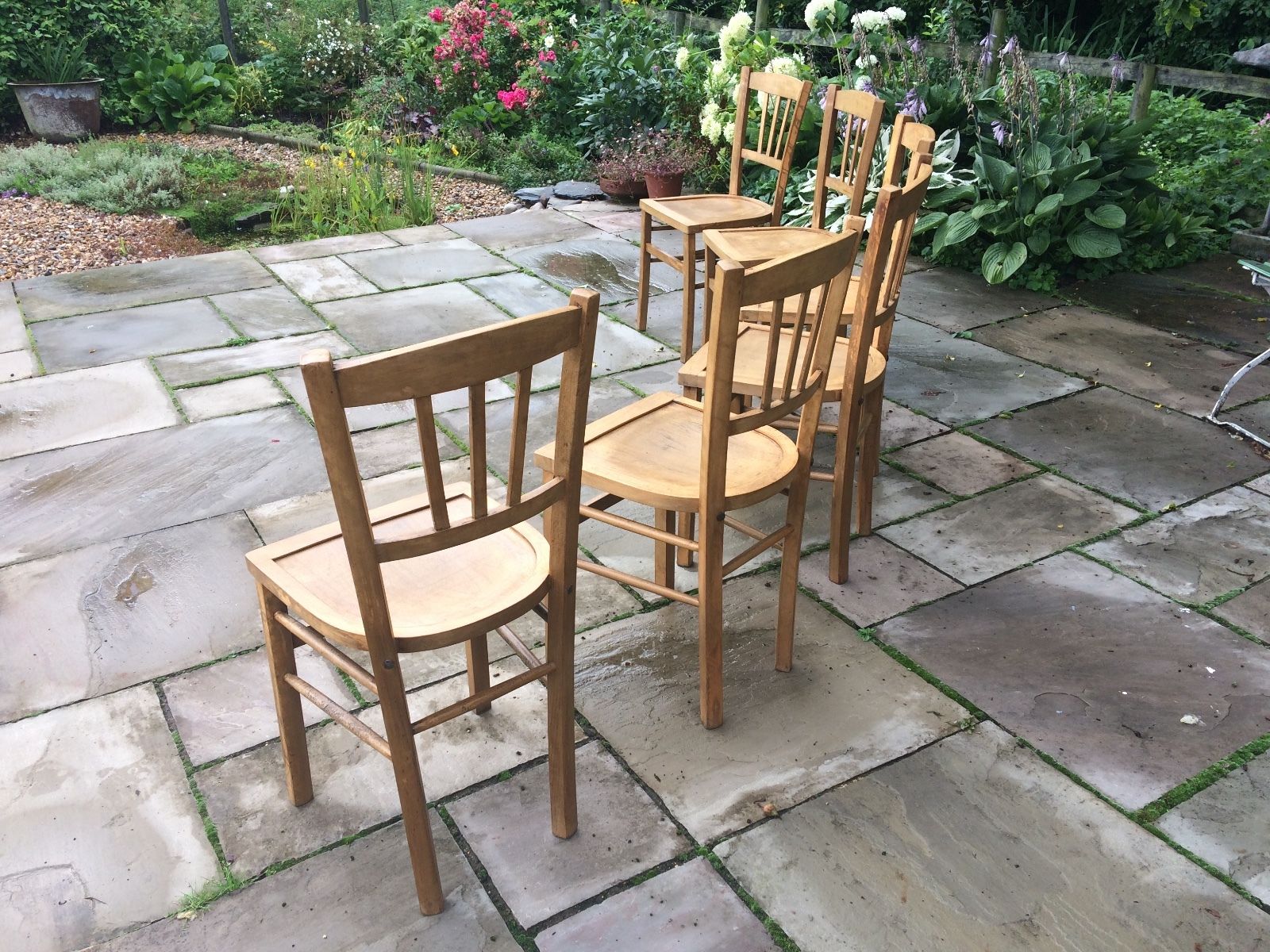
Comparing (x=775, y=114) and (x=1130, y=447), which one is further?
(x=775, y=114)

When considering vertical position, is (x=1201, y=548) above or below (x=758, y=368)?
below

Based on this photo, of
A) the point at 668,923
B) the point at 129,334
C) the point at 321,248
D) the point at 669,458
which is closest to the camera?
the point at 668,923

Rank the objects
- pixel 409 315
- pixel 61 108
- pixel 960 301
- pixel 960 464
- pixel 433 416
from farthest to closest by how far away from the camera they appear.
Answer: pixel 61 108, pixel 960 301, pixel 409 315, pixel 960 464, pixel 433 416

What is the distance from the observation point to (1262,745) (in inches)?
81.9

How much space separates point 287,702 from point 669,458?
35.5 inches

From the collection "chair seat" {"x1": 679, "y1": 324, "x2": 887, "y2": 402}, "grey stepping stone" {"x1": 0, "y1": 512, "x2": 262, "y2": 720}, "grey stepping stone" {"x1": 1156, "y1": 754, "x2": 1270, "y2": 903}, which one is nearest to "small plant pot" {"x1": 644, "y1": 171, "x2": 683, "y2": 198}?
"chair seat" {"x1": 679, "y1": 324, "x2": 887, "y2": 402}

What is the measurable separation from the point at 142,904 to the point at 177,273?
13.0ft

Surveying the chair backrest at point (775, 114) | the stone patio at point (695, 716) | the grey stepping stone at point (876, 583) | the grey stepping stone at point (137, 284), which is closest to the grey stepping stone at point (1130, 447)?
the stone patio at point (695, 716)

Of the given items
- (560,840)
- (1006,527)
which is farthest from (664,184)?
(560,840)

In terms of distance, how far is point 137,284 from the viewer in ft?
15.9

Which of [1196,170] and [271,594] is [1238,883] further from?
[1196,170]

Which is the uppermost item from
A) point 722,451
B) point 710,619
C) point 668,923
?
point 722,451

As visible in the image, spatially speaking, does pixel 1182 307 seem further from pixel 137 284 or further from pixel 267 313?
pixel 137 284

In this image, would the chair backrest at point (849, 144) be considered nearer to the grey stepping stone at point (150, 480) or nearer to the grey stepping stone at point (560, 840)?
the grey stepping stone at point (150, 480)
